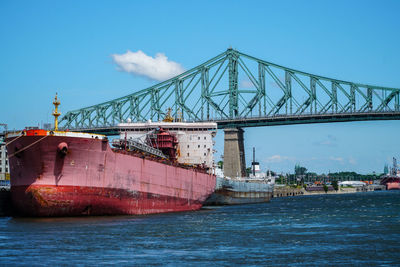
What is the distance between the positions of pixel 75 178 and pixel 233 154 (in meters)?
51.2

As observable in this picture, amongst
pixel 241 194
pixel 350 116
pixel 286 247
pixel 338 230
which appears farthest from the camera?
pixel 350 116

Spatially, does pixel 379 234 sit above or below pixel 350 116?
below

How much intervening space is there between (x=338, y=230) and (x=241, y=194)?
31578 mm

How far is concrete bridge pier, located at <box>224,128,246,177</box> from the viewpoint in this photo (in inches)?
2987

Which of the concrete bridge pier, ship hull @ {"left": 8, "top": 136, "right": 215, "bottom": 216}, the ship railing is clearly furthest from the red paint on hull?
the concrete bridge pier

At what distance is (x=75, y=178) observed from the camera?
1027 inches

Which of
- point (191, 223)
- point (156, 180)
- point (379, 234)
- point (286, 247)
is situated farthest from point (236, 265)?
point (156, 180)

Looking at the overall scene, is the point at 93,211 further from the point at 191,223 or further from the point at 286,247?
the point at 286,247

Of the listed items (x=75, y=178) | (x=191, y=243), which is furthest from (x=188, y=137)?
(x=191, y=243)

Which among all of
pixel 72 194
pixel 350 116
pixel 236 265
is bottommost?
pixel 236 265

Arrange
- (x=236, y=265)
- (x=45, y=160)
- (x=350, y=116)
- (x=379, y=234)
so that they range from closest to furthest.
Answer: (x=236, y=265)
(x=379, y=234)
(x=45, y=160)
(x=350, y=116)

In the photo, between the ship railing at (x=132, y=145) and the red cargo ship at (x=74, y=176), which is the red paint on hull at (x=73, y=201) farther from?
the ship railing at (x=132, y=145)

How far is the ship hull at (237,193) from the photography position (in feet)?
153

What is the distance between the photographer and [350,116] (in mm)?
79750
